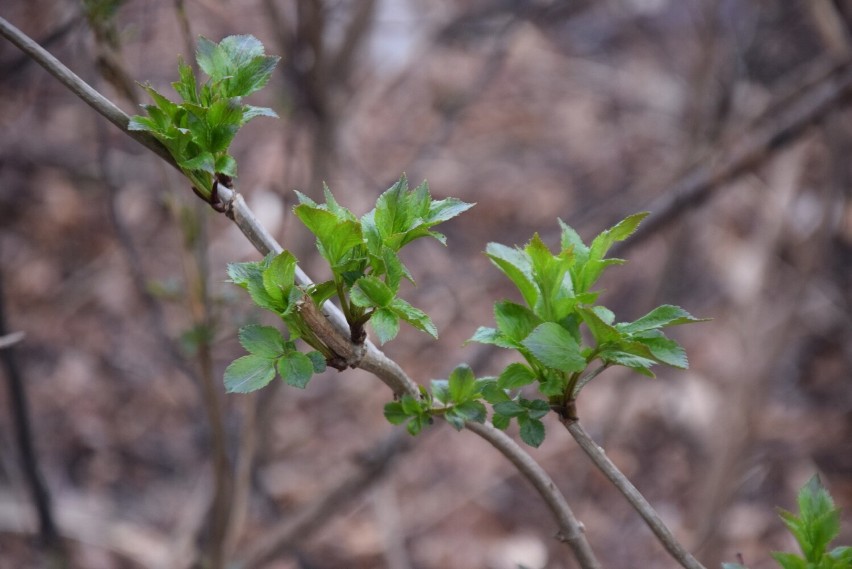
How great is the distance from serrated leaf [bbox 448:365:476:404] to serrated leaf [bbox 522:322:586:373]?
81 mm

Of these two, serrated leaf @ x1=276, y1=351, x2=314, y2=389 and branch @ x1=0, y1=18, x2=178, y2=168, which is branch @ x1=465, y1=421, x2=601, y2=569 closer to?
serrated leaf @ x1=276, y1=351, x2=314, y2=389

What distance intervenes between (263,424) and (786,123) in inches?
47.7

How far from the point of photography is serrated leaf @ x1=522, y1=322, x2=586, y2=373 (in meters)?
0.48

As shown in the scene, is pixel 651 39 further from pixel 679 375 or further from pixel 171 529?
pixel 171 529

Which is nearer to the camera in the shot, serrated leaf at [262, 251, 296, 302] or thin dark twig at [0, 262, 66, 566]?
serrated leaf at [262, 251, 296, 302]

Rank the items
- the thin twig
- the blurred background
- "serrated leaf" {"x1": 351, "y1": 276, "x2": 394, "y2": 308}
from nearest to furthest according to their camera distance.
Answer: "serrated leaf" {"x1": 351, "y1": 276, "x2": 394, "y2": 308}
the thin twig
the blurred background


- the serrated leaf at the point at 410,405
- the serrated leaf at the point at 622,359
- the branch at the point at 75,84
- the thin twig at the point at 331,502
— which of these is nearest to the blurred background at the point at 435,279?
the thin twig at the point at 331,502

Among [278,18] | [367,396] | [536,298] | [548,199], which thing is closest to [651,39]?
[548,199]

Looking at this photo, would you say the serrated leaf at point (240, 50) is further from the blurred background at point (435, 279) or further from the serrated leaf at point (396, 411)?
the blurred background at point (435, 279)

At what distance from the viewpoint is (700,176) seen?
1.46 meters

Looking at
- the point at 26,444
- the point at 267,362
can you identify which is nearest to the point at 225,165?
the point at 267,362

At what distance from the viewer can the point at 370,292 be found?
47 cm

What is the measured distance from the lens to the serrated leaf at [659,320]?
1.64 ft

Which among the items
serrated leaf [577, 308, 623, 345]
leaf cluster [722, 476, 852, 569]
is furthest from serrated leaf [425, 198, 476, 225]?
leaf cluster [722, 476, 852, 569]
